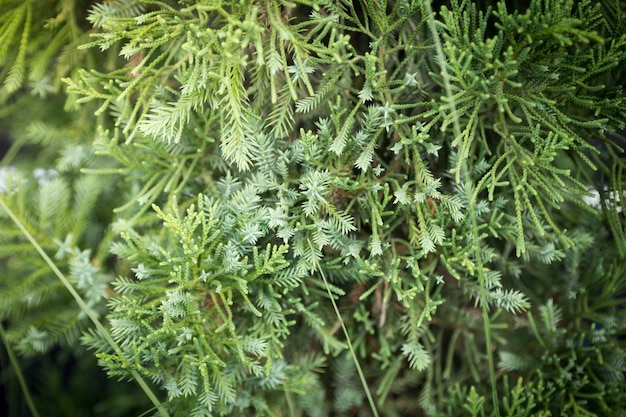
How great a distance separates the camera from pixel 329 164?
0.83 meters

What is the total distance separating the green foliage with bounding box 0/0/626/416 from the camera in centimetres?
77

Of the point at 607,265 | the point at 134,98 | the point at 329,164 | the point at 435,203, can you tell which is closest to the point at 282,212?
the point at 329,164

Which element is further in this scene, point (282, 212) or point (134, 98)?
point (134, 98)

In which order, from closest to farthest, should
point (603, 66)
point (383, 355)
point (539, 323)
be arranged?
1. point (603, 66)
2. point (383, 355)
3. point (539, 323)

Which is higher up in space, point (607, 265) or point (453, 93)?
point (453, 93)

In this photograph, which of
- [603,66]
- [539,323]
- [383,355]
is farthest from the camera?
[539,323]

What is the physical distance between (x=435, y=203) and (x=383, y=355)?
0.32m

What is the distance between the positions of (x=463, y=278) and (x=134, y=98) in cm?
79

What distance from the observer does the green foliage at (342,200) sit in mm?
774

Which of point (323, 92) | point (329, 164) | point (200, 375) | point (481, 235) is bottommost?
point (200, 375)

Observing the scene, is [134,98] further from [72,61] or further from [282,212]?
[282,212]

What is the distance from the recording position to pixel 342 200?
2.86 feet

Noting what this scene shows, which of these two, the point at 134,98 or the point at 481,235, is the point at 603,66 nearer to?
the point at 481,235

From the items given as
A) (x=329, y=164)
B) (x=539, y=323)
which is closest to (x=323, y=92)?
(x=329, y=164)
